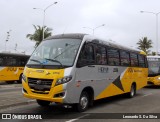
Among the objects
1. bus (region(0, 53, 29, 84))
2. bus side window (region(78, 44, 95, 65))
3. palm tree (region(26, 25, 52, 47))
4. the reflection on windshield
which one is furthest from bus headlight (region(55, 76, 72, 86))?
palm tree (region(26, 25, 52, 47))

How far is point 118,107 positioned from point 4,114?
4.87m

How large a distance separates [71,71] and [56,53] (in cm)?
105

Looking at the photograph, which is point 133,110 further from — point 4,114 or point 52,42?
point 4,114

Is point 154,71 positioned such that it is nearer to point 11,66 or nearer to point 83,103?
point 11,66

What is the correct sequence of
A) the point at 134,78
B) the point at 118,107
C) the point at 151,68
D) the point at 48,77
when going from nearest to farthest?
1. the point at 48,77
2. the point at 118,107
3. the point at 134,78
4. the point at 151,68

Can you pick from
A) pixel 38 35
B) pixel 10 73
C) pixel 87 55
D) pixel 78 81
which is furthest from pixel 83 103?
pixel 38 35

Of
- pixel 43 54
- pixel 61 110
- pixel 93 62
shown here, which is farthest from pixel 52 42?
pixel 61 110

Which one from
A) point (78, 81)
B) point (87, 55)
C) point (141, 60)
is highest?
point (141, 60)

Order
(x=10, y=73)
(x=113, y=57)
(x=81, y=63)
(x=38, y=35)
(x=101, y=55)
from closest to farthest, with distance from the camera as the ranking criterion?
(x=81, y=63), (x=101, y=55), (x=113, y=57), (x=10, y=73), (x=38, y=35)

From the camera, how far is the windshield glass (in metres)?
10.8

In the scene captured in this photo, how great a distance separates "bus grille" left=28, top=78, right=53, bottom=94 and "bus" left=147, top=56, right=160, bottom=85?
15.0 metres

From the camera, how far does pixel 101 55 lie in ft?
42.6

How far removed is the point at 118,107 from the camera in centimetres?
1301

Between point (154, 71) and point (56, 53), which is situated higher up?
point (56, 53)
